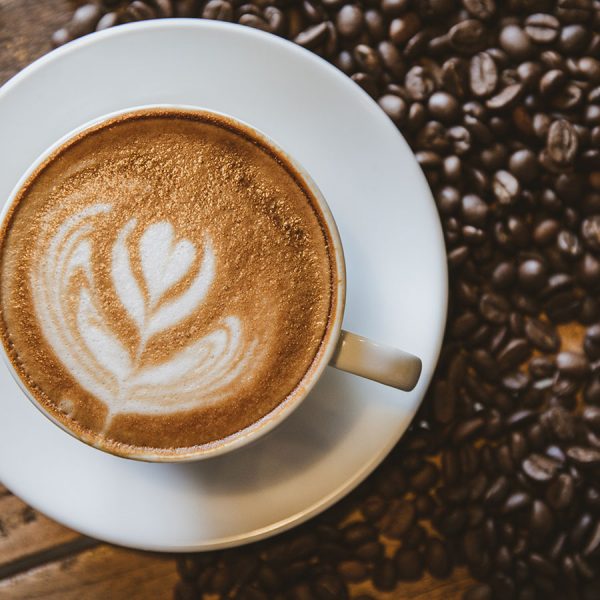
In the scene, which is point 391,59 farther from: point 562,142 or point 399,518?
point 399,518

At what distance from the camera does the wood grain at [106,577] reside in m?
1.36

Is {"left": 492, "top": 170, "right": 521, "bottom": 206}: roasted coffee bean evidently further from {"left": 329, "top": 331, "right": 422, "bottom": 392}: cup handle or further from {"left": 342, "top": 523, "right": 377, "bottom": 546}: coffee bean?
{"left": 342, "top": 523, "right": 377, "bottom": 546}: coffee bean

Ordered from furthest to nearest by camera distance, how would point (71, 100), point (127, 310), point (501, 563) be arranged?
1. point (501, 563)
2. point (71, 100)
3. point (127, 310)

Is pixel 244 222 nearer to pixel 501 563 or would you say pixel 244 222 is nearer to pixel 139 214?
pixel 139 214

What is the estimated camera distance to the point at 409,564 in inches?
52.9

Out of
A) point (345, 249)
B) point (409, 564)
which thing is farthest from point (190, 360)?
point (409, 564)

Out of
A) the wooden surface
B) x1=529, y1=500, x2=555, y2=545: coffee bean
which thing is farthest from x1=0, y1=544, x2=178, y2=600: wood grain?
x1=529, y1=500, x2=555, y2=545: coffee bean

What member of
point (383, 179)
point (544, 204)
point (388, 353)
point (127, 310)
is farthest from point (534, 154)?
point (127, 310)

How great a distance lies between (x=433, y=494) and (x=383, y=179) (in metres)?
0.66

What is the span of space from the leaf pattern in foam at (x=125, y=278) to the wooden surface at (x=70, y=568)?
59 centimetres

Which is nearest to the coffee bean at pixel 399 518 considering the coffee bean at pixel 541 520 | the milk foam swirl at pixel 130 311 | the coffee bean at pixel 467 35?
the coffee bean at pixel 541 520

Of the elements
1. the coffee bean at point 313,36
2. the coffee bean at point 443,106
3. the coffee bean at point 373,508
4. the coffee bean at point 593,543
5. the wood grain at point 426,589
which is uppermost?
the coffee bean at point 313,36

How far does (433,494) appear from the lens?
4.55ft

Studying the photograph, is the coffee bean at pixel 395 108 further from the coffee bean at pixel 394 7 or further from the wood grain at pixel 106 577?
the wood grain at pixel 106 577
